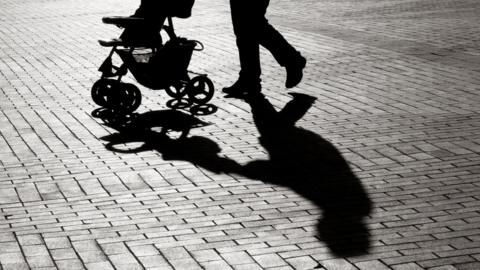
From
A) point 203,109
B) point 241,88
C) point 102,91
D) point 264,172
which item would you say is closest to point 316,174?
point 264,172

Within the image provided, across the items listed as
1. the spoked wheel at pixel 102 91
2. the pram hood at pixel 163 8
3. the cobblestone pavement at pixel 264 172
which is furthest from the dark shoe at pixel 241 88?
the spoked wheel at pixel 102 91

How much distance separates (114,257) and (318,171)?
2262 mm

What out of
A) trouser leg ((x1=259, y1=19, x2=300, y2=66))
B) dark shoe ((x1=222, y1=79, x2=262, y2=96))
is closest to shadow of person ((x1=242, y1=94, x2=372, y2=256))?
dark shoe ((x1=222, y1=79, x2=262, y2=96))

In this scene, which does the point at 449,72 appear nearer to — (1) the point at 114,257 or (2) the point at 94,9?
(1) the point at 114,257

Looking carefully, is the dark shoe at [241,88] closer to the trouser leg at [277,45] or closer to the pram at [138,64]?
the trouser leg at [277,45]

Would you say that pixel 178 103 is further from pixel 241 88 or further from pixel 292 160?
pixel 292 160

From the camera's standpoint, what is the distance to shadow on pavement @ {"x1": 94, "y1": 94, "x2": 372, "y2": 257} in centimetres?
555

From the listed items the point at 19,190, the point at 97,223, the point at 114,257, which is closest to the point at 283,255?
the point at 114,257

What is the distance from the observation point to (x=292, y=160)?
7.18m

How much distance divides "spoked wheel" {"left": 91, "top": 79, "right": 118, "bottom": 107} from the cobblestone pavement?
0.19 m

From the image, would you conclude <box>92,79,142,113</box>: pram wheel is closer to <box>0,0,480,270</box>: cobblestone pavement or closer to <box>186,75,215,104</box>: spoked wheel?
<box>0,0,480,270</box>: cobblestone pavement

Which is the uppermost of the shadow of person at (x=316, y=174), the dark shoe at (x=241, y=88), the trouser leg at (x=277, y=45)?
the trouser leg at (x=277, y=45)

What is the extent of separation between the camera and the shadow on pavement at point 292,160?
5.55m

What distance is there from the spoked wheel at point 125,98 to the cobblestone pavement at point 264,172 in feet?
0.65
